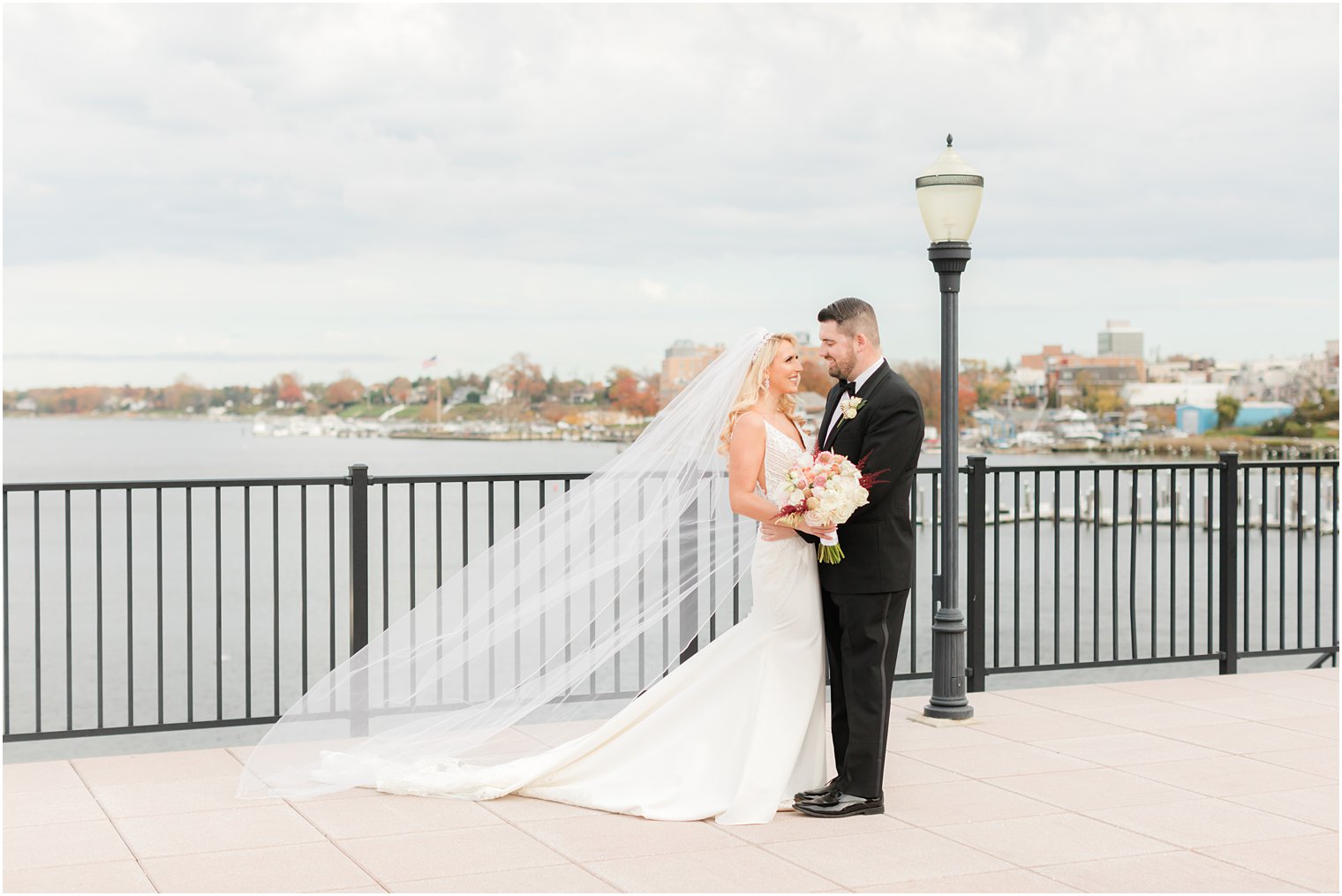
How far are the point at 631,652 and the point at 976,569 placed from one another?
2.24 m

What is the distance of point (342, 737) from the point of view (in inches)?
225

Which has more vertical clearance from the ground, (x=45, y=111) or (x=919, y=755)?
(x=45, y=111)

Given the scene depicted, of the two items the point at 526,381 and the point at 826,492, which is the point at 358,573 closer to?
the point at 826,492

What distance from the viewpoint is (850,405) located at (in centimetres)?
468

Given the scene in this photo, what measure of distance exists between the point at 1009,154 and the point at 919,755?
61548 millimetres

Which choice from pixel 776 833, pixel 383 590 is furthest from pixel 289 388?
pixel 776 833

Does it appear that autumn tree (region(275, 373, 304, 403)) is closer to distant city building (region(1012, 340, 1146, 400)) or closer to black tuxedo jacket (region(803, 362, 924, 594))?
distant city building (region(1012, 340, 1146, 400))

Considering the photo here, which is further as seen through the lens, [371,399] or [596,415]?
[371,399]

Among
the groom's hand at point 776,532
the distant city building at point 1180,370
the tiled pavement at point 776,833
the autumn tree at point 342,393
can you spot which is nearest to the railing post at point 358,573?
the tiled pavement at point 776,833

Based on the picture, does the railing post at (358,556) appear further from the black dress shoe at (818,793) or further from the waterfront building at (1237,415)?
the waterfront building at (1237,415)

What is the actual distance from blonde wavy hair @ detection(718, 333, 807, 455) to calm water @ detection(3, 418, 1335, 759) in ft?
3.87

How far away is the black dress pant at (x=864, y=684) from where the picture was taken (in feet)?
15.7

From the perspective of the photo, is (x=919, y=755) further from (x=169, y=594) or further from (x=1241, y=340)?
(x=1241, y=340)

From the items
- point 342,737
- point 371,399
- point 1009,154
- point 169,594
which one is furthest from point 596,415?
point 342,737
